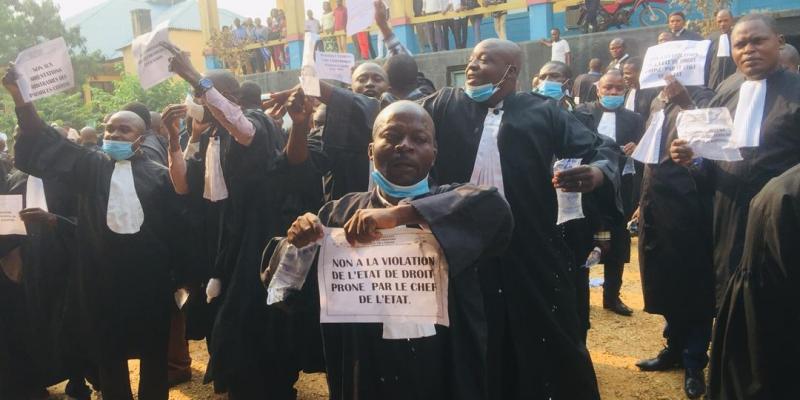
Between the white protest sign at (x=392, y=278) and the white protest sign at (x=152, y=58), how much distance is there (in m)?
1.92

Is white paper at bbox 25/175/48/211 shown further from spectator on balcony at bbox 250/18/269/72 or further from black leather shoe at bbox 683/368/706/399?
spectator on balcony at bbox 250/18/269/72

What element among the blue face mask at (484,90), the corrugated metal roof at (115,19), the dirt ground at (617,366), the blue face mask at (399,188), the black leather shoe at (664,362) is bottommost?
the dirt ground at (617,366)

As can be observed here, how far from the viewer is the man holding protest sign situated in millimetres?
2465

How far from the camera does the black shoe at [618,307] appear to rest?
6.31 metres

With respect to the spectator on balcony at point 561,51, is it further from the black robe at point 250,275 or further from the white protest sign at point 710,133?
the black robe at point 250,275

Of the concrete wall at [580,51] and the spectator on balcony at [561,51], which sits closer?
the concrete wall at [580,51]

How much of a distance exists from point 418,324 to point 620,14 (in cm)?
1228

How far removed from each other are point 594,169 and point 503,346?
1.01 m

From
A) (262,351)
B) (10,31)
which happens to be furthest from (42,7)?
(262,351)


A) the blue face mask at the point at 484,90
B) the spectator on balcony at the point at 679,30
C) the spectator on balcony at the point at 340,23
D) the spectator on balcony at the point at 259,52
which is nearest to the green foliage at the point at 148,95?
the spectator on balcony at the point at 259,52

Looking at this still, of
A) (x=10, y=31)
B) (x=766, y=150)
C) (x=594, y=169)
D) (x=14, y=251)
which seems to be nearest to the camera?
(x=594, y=169)

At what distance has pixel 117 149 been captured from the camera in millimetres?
4375

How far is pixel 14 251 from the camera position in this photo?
16.1ft

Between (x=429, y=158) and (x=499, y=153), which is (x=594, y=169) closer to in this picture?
(x=499, y=153)
